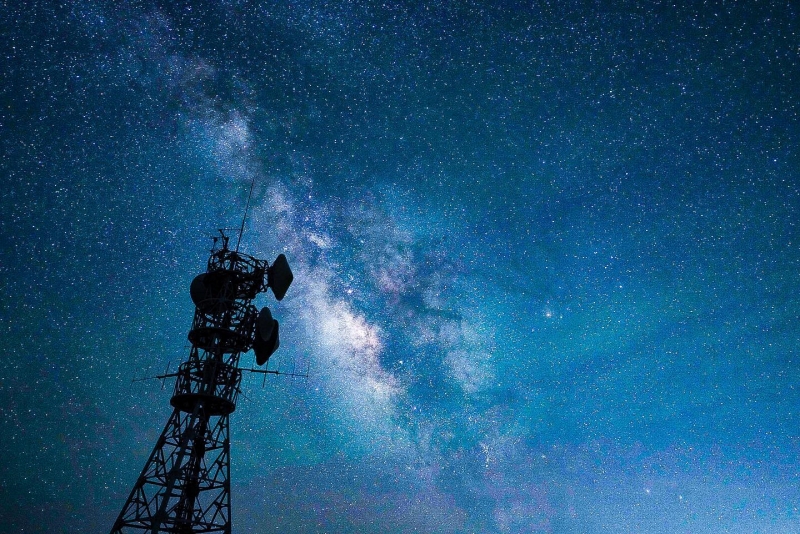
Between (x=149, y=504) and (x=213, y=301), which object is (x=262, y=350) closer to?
(x=213, y=301)

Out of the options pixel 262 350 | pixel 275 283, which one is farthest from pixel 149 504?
pixel 275 283

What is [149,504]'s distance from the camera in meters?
23.8

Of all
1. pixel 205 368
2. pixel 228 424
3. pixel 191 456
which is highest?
pixel 205 368

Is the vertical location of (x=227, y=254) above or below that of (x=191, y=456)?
above

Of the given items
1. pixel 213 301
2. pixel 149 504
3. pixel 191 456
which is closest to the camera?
pixel 149 504

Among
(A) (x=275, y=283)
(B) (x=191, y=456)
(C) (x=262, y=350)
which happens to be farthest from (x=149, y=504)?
(A) (x=275, y=283)

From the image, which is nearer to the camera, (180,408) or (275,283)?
(180,408)

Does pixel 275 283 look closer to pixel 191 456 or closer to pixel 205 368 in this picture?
pixel 205 368

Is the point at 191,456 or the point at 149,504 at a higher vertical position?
the point at 191,456

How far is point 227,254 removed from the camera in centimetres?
2916

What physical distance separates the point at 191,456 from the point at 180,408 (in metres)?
2.32

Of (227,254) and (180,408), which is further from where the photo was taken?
(227,254)

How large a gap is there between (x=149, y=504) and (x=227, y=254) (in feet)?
39.6

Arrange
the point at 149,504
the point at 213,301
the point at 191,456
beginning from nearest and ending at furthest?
the point at 149,504
the point at 191,456
the point at 213,301
